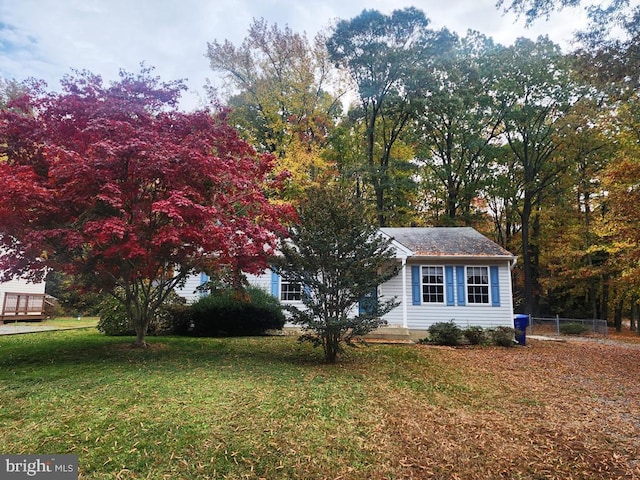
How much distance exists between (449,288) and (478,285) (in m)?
1.10

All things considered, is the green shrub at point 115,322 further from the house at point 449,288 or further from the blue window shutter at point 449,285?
the blue window shutter at point 449,285

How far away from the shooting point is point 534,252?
26.5m

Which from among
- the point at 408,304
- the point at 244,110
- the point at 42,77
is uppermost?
the point at 244,110

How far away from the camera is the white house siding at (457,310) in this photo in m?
13.9

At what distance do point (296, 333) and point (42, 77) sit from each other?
9639 millimetres

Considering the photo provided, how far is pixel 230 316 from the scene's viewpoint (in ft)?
39.9

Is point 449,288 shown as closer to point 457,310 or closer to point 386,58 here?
point 457,310

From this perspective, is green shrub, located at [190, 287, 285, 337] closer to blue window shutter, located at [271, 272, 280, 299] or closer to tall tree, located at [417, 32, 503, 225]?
blue window shutter, located at [271, 272, 280, 299]

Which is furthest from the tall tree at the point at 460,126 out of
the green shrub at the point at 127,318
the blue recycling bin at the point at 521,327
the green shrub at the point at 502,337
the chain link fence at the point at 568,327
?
the green shrub at the point at 127,318

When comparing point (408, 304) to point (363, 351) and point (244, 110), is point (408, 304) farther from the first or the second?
point (244, 110)

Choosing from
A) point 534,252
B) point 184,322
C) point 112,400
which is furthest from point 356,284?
point 534,252

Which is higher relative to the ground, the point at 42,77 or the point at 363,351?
the point at 42,77

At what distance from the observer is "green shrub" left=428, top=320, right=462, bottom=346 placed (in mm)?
11992

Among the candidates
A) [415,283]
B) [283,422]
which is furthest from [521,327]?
[283,422]
